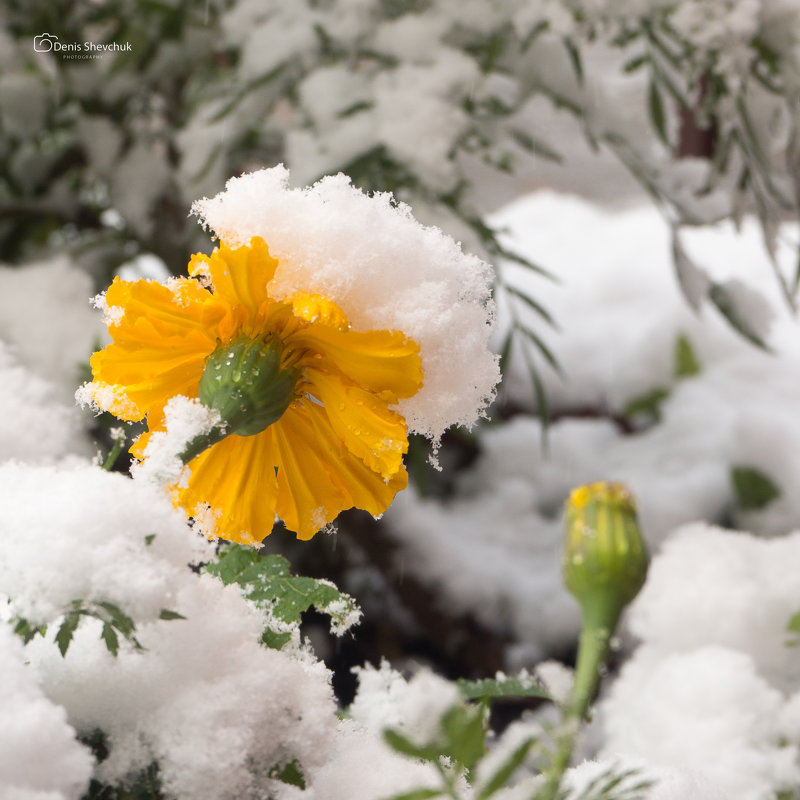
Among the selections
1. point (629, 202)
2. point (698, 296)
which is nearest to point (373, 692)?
point (698, 296)

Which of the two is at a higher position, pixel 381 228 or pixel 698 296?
pixel 381 228

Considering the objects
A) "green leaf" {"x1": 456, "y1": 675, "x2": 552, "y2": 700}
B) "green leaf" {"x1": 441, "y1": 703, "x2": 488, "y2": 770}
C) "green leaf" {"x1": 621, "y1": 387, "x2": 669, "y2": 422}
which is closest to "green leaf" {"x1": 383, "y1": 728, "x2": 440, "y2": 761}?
"green leaf" {"x1": 441, "y1": 703, "x2": 488, "y2": 770}

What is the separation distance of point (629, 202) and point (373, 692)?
4.49 feet

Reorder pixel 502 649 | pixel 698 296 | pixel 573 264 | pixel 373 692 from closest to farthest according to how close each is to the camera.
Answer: pixel 373 692 → pixel 698 296 → pixel 502 649 → pixel 573 264

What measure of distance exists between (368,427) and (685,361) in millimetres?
832

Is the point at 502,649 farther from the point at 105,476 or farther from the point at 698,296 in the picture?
the point at 105,476

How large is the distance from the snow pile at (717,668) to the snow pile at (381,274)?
0.27m

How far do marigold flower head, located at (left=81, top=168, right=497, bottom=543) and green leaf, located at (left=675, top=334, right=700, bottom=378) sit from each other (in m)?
0.80

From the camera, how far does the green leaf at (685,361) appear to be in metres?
0.95

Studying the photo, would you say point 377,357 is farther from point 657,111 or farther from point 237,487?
point 657,111

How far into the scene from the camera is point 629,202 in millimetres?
1508

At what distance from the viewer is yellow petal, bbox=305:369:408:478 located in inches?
7.2

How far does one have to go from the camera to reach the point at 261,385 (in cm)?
19

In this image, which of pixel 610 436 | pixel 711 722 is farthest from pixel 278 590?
pixel 610 436
